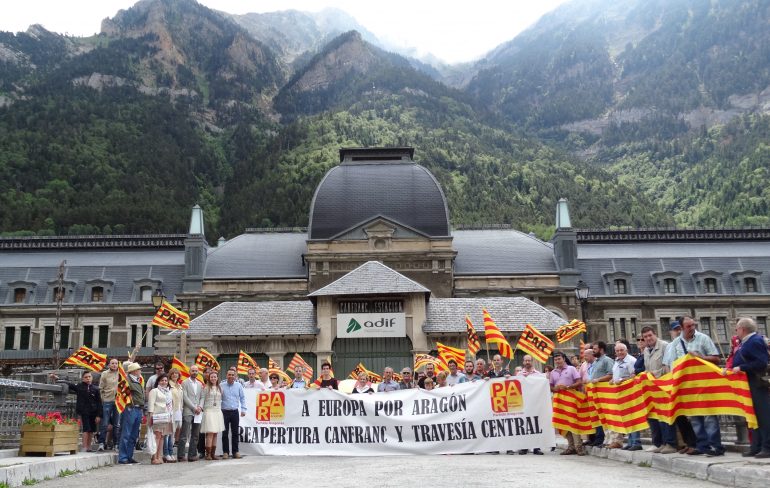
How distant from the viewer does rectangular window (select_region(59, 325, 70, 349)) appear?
60.5 metres

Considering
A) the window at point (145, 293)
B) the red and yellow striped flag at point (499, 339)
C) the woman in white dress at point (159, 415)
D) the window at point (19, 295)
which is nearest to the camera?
the woman in white dress at point (159, 415)

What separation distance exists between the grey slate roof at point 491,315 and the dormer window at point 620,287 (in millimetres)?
22018

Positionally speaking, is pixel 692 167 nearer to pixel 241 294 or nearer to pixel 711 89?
pixel 711 89

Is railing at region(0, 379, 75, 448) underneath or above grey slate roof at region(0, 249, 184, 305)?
underneath

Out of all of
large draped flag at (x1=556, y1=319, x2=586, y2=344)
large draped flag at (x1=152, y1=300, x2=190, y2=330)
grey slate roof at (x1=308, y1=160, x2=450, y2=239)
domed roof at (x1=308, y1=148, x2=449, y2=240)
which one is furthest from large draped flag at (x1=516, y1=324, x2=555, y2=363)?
grey slate roof at (x1=308, y1=160, x2=450, y2=239)

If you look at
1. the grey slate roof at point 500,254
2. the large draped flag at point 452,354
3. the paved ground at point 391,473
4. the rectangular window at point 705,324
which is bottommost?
the paved ground at point 391,473

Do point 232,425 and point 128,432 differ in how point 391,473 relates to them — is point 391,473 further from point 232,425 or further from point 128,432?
point 128,432

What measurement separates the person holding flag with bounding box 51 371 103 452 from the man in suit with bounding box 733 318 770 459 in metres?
15.5

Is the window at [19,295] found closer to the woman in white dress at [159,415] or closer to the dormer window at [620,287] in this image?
the dormer window at [620,287]

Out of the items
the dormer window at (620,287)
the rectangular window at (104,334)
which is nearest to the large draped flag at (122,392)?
the rectangular window at (104,334)

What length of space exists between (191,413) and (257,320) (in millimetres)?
21185

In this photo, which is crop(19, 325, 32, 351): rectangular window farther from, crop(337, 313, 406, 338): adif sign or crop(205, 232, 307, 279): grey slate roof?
crop(337, 313, 406, 338): adif sign

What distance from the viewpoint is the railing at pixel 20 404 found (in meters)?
18.3

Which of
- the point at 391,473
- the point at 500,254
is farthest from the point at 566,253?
the point at 391,473
